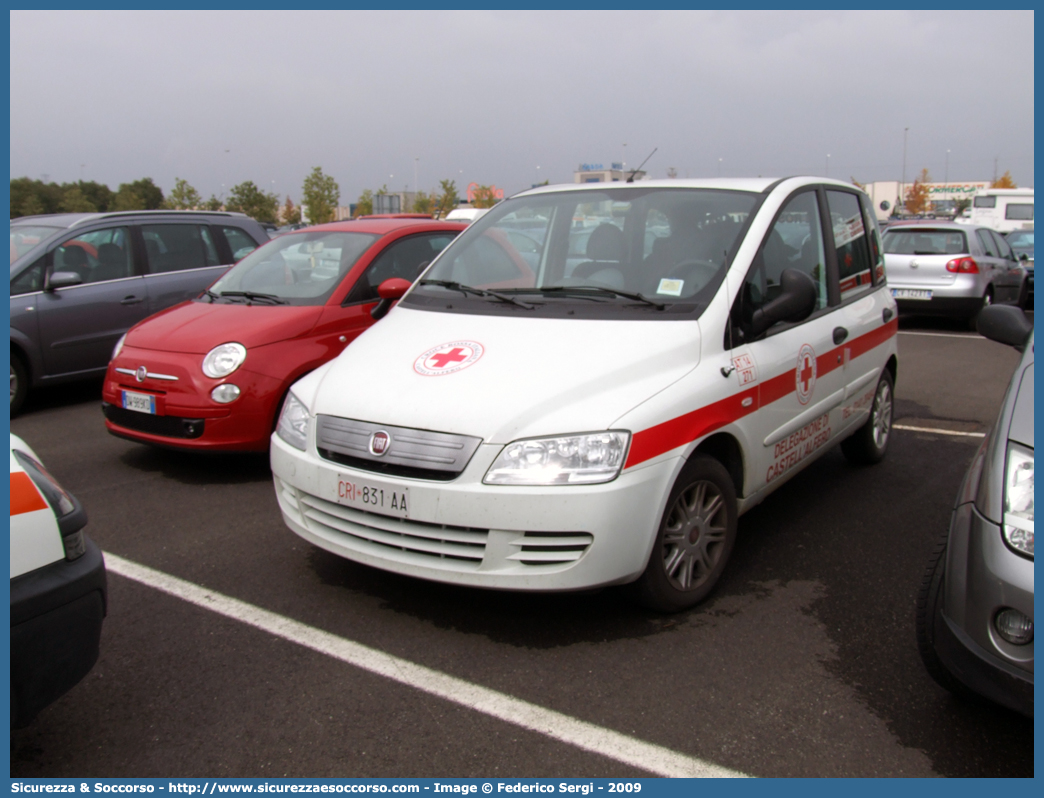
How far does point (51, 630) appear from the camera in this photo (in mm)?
2262

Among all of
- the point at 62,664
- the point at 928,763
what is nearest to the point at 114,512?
the point at 62,664

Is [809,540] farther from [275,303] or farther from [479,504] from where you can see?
[275,303]

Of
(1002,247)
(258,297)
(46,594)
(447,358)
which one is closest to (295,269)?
(258,297)

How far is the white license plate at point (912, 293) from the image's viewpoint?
41.6 ft

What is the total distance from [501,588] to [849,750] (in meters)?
1.26

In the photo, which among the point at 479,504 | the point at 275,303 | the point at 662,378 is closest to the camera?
the point at 479,504

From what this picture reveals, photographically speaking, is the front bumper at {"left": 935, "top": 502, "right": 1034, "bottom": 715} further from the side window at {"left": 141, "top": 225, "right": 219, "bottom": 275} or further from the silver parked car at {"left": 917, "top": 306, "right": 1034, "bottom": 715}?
the side window at {"left": 141, "top": 225, "right": 219, "bottom": 275}

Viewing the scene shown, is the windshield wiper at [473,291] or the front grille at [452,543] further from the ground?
the windshield wiper at [473,291]

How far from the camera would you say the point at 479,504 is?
3.11 meters

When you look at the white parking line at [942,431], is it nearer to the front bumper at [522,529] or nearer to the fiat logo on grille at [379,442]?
the front bumper at [522,529]

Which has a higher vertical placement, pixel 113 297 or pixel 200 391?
pixel 113 297

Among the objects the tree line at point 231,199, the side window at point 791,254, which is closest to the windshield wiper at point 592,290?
the side window at point 791,254

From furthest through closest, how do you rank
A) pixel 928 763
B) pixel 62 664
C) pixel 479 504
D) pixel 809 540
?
pixel 809 540 → pixel 479 504 → pixel 928 763 → pixel 62 664

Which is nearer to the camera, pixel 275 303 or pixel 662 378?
pixel 662 378
